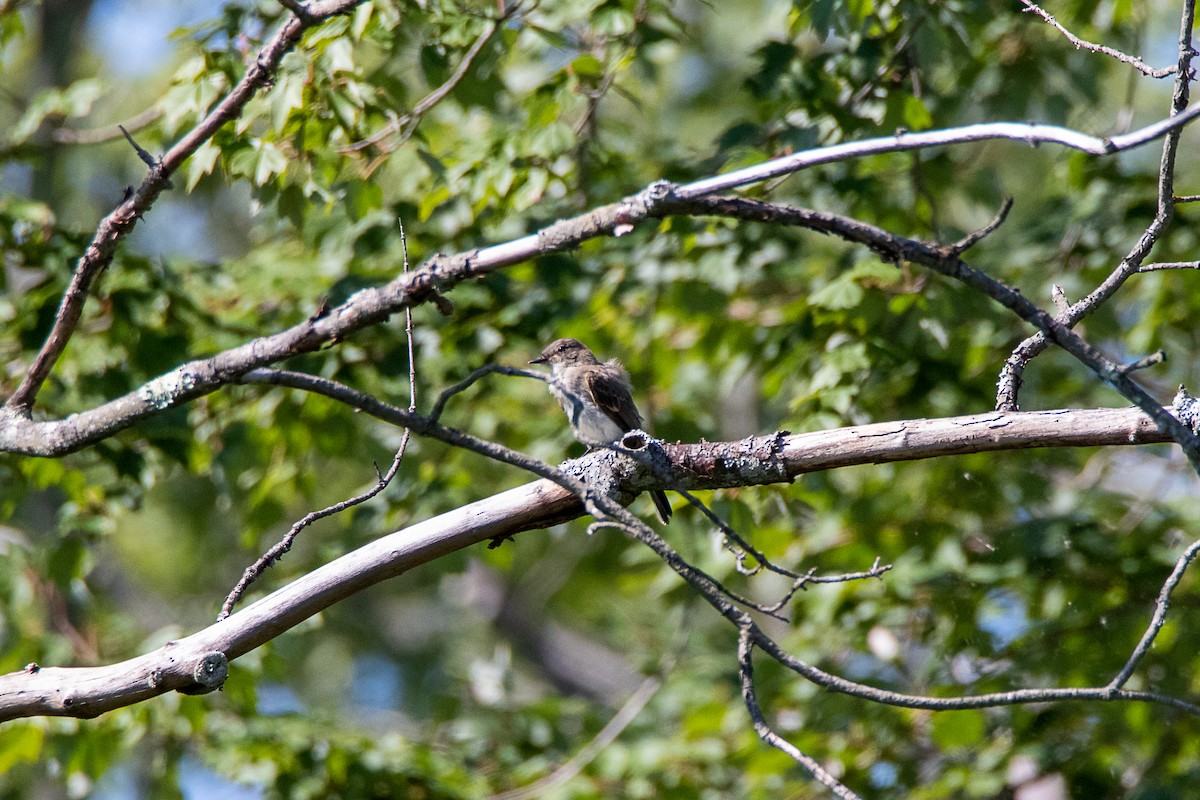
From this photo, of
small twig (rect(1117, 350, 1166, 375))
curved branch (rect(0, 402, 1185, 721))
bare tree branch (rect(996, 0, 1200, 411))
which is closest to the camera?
small twig (rect(1117, 350, 1166, 375))

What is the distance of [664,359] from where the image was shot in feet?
21.7

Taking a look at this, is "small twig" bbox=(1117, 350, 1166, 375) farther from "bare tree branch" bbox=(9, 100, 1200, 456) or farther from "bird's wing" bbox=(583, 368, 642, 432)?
"bird's wing" bbox=(583, 368, 642, 432)

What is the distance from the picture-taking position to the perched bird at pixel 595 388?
16.5 ft

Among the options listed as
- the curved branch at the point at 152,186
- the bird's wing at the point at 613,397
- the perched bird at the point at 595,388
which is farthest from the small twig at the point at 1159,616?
the bird's wing at the point at 613,397

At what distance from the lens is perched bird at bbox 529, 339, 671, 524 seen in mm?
5031

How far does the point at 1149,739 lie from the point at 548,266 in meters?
3.60

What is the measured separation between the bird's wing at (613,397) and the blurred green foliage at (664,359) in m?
0.32

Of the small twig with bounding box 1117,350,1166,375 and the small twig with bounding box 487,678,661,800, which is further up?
the small twig with bounding box 487,678,661,800

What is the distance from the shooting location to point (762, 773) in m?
5.24

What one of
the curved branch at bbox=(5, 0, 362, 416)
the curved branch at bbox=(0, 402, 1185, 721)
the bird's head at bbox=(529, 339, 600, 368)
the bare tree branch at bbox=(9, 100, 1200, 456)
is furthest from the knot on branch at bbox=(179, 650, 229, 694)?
the bird's head at bbox=(529, 339, 600, 368)

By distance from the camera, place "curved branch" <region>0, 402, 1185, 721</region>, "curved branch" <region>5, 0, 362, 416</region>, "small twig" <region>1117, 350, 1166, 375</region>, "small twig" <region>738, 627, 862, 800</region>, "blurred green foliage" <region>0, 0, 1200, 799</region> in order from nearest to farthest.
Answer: "small twig" <region>1117, 350, 1166, 375</region>
"small twig" <region>738, 627, 862, 800</region>
"curved branch" <region>0, 402, 1185, 721</region>
"curved branch" <region>5, 0, 362, 416</region>
"blurred green foliage" <region>0, 0, 1200, 799</region>

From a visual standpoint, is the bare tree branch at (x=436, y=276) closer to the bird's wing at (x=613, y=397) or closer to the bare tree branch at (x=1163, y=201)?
the bare tree branch at (x=1163, y=201)

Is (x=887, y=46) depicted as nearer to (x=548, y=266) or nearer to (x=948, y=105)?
(x=948, y=105)

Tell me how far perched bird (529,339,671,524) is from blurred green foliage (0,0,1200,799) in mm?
218
